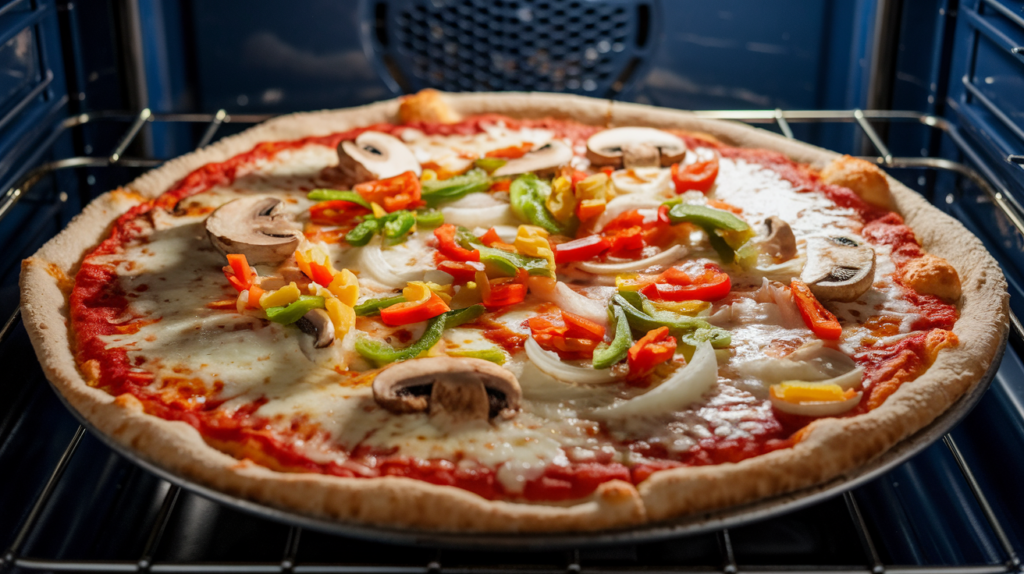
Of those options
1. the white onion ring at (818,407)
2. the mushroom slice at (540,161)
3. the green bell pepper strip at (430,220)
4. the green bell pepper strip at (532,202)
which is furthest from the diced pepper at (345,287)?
the white onion ring at (818,407)

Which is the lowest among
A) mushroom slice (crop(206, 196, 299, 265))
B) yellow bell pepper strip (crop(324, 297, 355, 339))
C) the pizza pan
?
the pizza pan

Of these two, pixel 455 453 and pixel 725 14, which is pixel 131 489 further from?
pixel 725 14

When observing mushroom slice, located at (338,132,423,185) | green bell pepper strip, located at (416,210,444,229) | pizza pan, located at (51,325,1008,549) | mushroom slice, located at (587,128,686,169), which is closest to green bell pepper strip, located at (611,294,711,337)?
pizza pan, located at (51,325,1008,549)

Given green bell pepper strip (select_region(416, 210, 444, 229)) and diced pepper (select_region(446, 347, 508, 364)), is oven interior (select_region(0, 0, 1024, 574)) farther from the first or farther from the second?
green bell pepper strip (select_region(416, 210, 444, 229))

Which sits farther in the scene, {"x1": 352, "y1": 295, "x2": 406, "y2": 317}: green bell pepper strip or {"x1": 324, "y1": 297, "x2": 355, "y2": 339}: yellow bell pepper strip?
{"x1": 352, "y1": 295, "x2": 406, "y2": 317}: green bell pepper strip

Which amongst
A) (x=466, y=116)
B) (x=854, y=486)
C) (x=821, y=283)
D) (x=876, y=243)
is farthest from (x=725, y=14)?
(x=854, y=486)

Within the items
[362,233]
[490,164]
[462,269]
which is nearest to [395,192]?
[362,233]

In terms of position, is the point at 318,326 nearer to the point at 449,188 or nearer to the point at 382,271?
the point at 382,271
